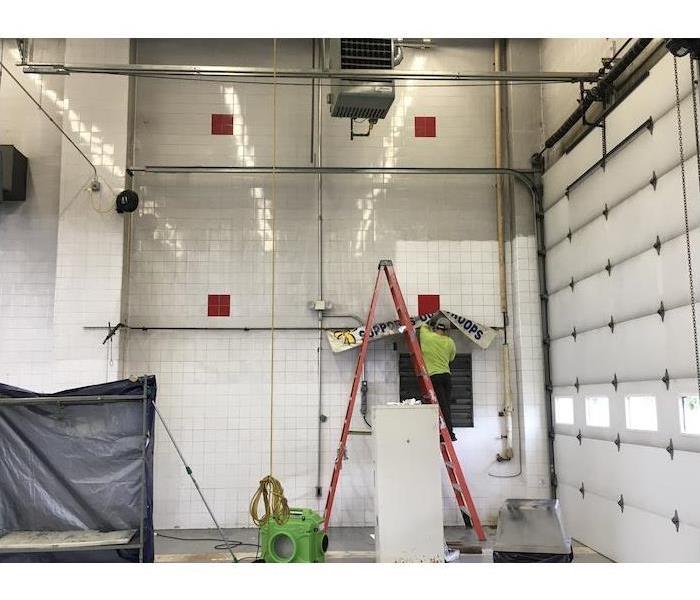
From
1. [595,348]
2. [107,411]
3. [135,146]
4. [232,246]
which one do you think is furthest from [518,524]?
[135,146]

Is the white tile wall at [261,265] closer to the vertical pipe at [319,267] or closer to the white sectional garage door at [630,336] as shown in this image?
the vertical pipe at [319,267]

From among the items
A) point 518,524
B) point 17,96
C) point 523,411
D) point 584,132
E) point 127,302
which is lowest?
point 518,524

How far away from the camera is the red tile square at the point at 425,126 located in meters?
7.56

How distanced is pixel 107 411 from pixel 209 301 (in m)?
2.86

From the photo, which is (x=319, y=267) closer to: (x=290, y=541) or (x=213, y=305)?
(x=213, y=305)

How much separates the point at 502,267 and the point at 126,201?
4306mm

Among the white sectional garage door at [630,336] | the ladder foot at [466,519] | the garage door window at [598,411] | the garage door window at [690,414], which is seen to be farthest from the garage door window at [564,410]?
the garage door window at [690,414]

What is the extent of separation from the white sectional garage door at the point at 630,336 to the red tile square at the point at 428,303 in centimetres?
131

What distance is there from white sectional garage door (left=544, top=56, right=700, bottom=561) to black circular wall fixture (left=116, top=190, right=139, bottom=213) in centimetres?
464

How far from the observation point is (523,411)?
6957mm

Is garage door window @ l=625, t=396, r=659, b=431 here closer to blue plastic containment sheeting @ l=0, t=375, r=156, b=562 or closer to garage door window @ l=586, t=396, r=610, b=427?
garage door window @ l=586, t=396, r=610, b=427

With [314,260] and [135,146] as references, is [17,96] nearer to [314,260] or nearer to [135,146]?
[135,146]

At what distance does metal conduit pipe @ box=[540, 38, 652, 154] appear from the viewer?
520 cm

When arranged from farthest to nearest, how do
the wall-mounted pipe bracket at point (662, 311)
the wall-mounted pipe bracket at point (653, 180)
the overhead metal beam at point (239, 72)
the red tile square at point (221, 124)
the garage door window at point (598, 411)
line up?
the red tile square at point (221, 124) < the overhead metal beam at point (239, 72) < the garage door window at point (598, 411) < the wall-mounted pipe bracket at point (653, 180) < the wall-mounted pipe bracket at point (662, 311)
